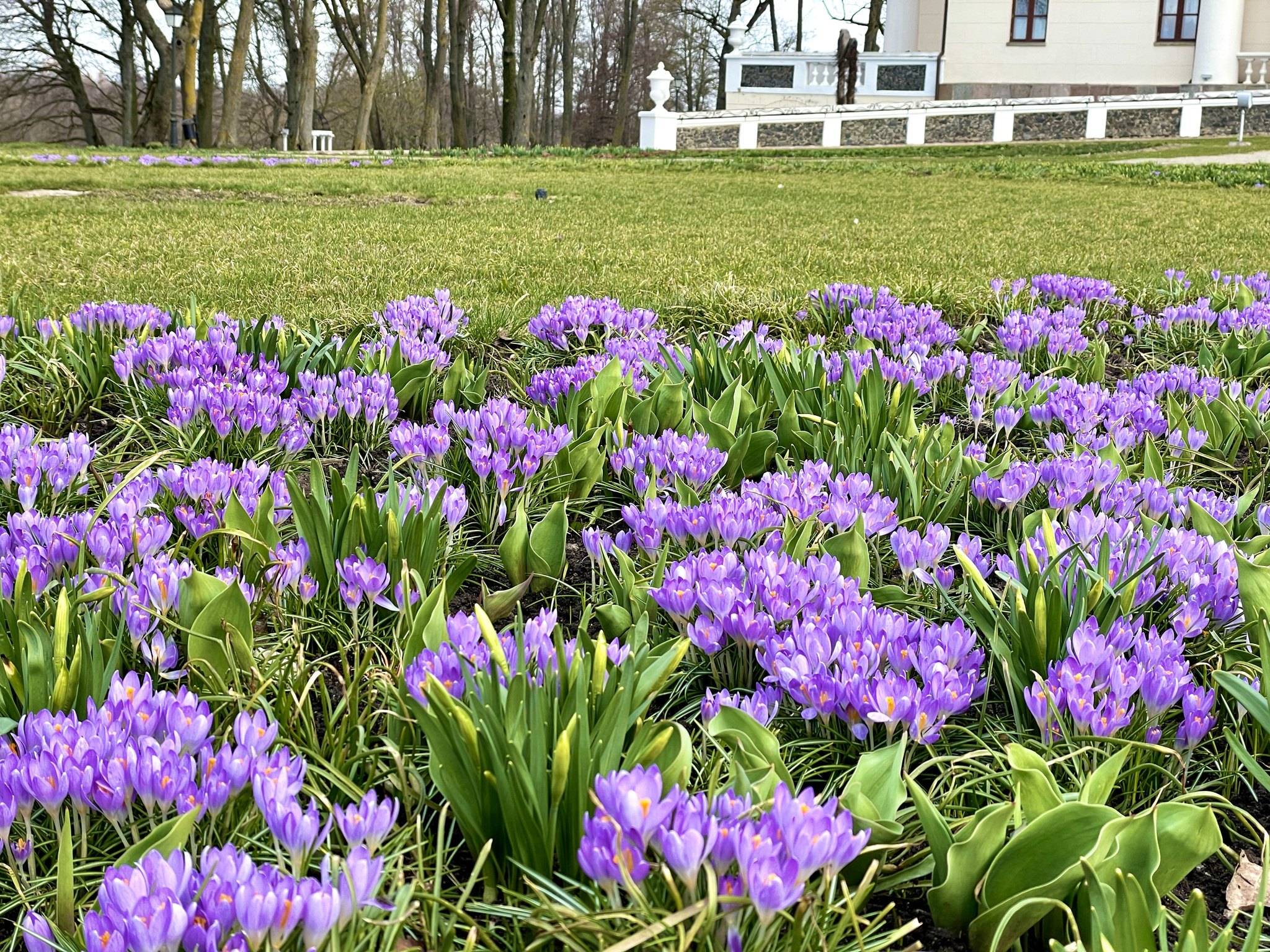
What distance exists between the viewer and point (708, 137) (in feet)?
87.7

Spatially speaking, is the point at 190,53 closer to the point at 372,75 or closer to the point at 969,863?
the point at 372,75

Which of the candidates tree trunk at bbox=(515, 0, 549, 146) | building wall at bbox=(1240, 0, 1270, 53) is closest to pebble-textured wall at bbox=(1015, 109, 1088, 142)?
building wall at bbox=(1240, 0, 1270, 53)

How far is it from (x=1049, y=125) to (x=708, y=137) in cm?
796

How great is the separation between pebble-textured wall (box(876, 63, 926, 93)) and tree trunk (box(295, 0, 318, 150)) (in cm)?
1472

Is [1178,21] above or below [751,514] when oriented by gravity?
above

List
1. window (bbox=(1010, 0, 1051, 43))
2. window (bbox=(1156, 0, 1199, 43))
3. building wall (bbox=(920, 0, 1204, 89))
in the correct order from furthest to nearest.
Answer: window (bbox=(1010, 0, 1051, 43))
building wall (bbox=(920, 0, 1204, 89))
window (bbox=(1156, 0, 1199, 43))

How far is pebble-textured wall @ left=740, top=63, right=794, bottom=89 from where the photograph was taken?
3123 centimetres

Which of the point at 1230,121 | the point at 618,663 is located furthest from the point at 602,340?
the point at 1230,121

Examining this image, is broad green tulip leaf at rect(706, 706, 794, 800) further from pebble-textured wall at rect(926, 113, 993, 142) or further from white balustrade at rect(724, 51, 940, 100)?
white balustrade at rect(724, 51, 940, 100)

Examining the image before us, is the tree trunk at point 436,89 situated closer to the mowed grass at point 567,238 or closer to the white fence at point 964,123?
the white fence at point 964,123

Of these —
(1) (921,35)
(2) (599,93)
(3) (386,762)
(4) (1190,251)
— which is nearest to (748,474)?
(3) (386,762)

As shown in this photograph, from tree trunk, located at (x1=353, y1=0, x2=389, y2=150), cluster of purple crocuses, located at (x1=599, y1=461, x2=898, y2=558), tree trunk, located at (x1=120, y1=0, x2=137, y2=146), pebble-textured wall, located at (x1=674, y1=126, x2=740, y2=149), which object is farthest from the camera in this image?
tree trunk, located at (x1=120, y1=0, x2=137, y2=146)

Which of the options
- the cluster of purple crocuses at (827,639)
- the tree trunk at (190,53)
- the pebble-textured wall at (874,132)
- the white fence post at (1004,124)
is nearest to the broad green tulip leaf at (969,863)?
the cluster of purple crocuses at (827,639)

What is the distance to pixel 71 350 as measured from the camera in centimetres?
315
